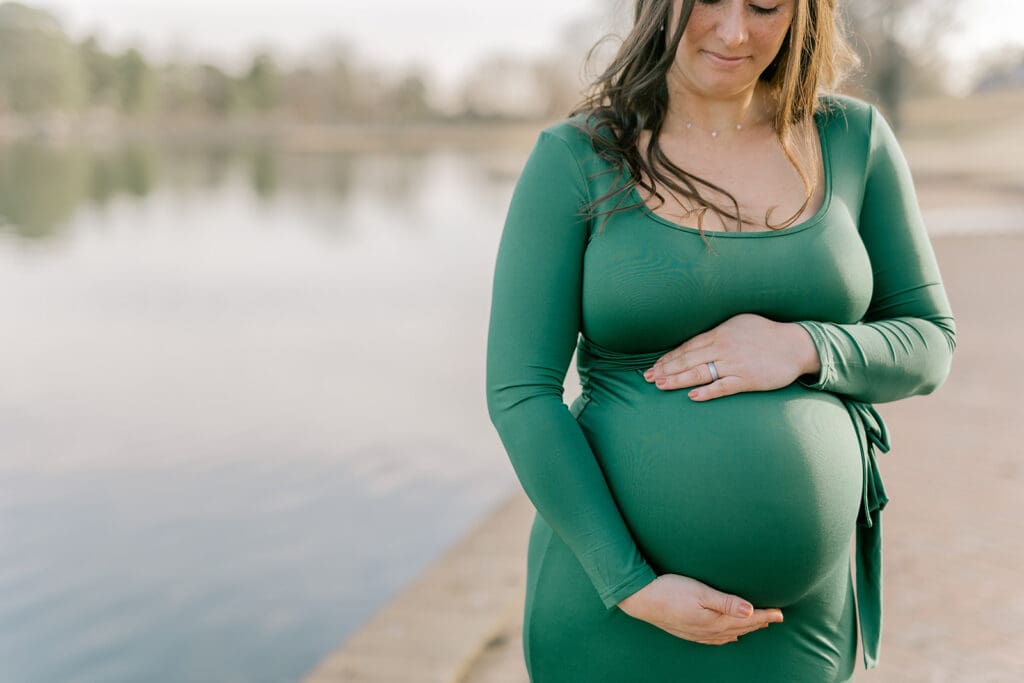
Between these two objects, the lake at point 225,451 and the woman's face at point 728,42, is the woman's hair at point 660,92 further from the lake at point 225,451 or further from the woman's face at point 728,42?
the lake at point 225,451

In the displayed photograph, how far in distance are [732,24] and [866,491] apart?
82 cm

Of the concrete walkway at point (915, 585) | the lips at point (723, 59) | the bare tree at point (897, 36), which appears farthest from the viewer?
the bare tree at point (897, 36)

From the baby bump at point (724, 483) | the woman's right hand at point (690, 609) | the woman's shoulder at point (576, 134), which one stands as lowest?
the woman's right hand at point (690, 609)

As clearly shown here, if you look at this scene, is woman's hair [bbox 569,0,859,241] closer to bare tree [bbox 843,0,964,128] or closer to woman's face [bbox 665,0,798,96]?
woman's face [bbox 665,0,798,96]

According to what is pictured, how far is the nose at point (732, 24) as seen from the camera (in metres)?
1.55

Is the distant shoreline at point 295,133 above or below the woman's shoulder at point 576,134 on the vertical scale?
below

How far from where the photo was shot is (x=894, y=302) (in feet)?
5.63

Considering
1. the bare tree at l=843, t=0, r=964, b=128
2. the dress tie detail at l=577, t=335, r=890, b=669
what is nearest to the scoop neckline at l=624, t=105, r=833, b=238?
the dress tie detail at l=577, t=335, r=890, b=669

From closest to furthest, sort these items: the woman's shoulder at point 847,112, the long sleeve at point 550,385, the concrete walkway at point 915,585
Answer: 1. the long sleeve at point 550,385
2. the woman's shoulder at point 847,112
3. the concrete walkway at point 915,585

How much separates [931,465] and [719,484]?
4.50 meters

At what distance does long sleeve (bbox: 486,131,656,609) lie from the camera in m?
1.49

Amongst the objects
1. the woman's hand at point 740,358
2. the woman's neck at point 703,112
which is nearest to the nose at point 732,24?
the woman's neck at point 703,112

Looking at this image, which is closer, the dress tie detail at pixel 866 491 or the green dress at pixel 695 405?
the green dress at pixel 695 405

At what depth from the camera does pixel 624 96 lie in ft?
5.51
